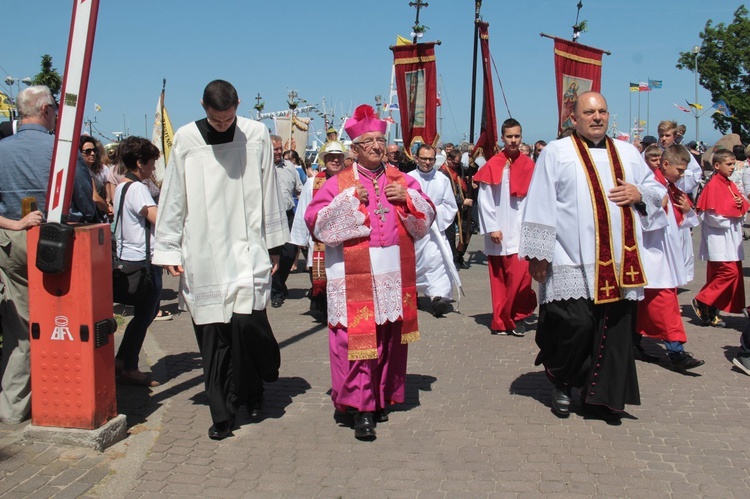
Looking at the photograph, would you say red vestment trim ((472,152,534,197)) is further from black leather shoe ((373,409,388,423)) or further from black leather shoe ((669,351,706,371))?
black leather shoe ((373,409,388,423))

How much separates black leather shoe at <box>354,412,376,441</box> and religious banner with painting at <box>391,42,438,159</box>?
7803 mm

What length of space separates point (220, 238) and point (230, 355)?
0.79m

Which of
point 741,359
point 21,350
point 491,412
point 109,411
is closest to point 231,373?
point 109,411

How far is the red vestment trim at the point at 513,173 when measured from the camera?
8258 millimetres

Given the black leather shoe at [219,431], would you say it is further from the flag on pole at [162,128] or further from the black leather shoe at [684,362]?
the flag on pole at [162,128]

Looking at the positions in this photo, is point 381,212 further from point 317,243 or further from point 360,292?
point 317,243

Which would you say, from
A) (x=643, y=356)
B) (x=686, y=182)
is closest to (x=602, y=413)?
(x=643, y=356)

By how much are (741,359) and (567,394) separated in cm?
205

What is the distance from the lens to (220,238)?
492 centimetres

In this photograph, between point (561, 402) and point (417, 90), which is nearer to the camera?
point (561, 402)

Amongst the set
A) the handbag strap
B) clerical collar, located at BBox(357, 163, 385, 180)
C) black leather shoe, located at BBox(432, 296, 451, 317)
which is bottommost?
black leather shoe, located at BBox(432, 296, 451, 317)

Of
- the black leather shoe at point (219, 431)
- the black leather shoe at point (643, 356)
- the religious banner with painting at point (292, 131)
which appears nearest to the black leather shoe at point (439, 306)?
the black leather shoe at point (643, 356)

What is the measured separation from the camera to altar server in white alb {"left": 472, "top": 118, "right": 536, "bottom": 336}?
8.12 metres

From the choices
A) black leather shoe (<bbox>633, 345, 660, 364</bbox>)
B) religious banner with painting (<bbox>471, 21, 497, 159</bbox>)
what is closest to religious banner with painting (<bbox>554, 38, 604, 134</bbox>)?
religious banner with painting (<bbox>471, 21, 497, 159</bbox>)
